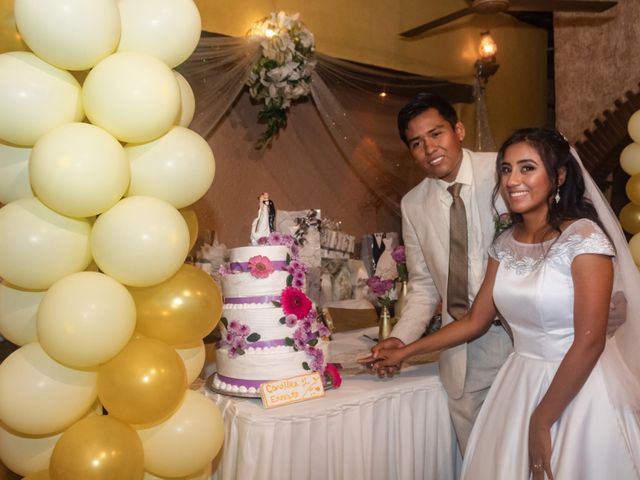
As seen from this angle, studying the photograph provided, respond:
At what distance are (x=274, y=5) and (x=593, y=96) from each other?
2.79 meters

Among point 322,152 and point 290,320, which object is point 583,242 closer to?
point 290,320

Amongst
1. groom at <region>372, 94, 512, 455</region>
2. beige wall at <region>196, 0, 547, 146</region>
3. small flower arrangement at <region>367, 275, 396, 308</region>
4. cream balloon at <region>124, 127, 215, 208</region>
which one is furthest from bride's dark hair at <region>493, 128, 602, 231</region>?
beige wall at <region>196, 0, 547, 146</region>

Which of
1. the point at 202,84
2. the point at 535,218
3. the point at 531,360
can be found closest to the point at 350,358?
the point at 531,360

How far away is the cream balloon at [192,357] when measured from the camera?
1825 mm

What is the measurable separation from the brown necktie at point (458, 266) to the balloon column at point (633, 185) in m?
1.95

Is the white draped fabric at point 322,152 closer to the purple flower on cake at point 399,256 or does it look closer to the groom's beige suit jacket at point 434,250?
the purple flower on cake at point 399,256

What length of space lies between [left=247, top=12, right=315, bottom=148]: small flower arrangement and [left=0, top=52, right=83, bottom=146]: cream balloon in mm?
1871

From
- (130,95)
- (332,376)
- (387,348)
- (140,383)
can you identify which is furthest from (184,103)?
(387,348)

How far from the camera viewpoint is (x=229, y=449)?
6.44 feet

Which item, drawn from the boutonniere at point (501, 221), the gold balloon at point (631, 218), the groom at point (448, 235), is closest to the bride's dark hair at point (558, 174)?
the boutonniere at point (501, 221)

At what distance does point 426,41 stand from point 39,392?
14.7 ft

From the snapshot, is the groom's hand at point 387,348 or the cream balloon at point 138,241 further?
the groom's hand at point 387,348

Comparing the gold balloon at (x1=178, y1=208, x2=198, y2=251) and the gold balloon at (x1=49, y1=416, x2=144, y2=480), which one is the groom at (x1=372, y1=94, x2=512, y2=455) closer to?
the gold balloon at (x1=178, y1=208, x2=198, y2=251)

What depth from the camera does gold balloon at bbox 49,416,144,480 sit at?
1432mm
